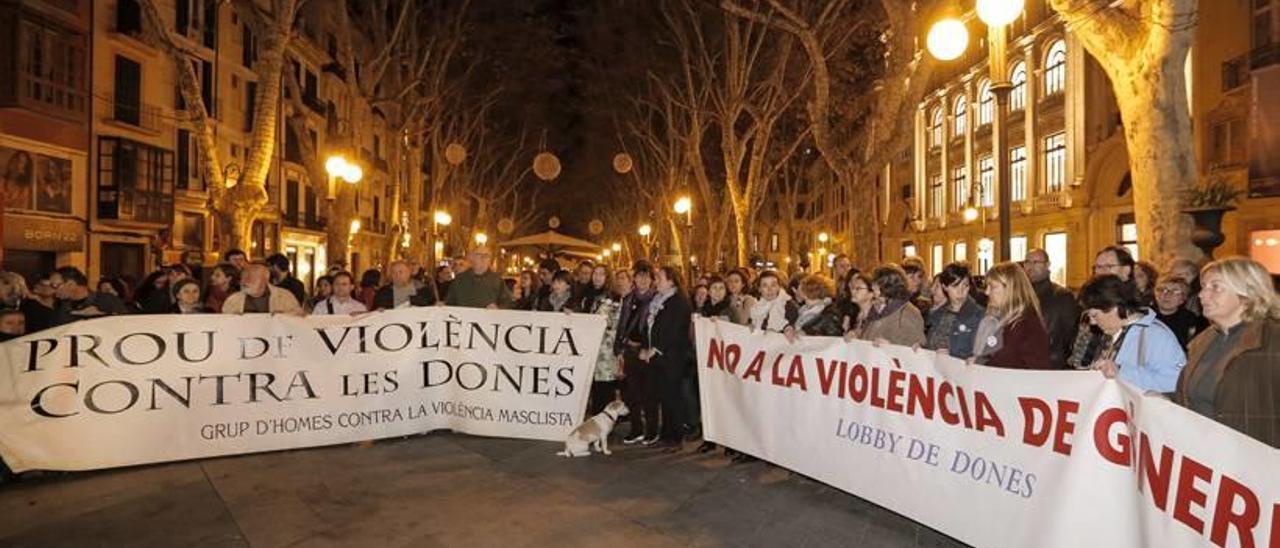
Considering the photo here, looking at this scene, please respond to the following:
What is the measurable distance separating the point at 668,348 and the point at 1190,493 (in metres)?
5.52

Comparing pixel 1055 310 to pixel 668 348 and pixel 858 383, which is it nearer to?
pixel 858 383

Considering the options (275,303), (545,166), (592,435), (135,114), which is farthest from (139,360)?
(545,166)

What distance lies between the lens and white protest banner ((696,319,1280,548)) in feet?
12.0

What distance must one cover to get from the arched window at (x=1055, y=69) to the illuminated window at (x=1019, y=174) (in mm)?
2925

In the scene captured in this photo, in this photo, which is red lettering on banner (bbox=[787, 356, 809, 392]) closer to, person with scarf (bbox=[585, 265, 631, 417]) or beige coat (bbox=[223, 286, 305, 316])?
person with scarf (bbox=[585, 265, 631, 417])

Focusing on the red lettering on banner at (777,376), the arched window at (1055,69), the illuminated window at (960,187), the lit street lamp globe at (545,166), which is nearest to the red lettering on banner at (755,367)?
the red lettering on banner at (777,376)

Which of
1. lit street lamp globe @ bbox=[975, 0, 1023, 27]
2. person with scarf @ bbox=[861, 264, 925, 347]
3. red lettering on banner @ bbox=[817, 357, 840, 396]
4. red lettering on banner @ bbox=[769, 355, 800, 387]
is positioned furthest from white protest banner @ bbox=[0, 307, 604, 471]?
lit street lamp globe @ bbox=[975, 0, 1023, 27]

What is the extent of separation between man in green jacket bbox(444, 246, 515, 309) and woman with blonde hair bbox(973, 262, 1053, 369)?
598 cm

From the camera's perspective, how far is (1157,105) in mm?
9836

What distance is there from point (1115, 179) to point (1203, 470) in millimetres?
Answer: 30985

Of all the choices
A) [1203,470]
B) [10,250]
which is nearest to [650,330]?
[1203,470]

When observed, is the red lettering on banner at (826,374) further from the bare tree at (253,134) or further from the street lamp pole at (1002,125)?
the bare tree at (253,134)

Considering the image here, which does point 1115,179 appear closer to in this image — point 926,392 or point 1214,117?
point 1214,117

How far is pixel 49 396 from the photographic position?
24.6 ft
